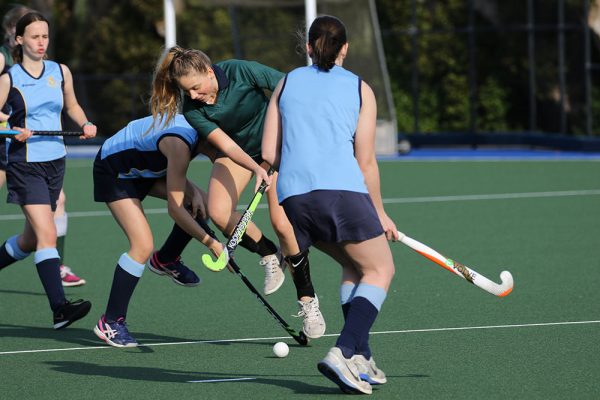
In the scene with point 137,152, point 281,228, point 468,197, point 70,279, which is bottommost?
point 468,197

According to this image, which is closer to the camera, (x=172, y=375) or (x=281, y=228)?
(x=172, y=375)

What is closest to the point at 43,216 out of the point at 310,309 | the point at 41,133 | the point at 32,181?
the point at 32,181

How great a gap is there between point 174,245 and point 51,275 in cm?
72

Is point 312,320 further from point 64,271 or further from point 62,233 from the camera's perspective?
point 64,271

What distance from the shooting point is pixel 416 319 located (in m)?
6.89

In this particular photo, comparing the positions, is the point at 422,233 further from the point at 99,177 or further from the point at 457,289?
the point at 99,177

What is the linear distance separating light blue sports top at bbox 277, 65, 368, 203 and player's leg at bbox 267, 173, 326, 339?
3.82 ft

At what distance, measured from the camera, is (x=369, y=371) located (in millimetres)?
5262

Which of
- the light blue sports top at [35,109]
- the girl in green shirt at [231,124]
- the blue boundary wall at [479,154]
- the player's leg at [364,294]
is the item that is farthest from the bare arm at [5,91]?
the blue boundary wall at [479,154]

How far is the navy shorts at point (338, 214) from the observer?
5012 mm

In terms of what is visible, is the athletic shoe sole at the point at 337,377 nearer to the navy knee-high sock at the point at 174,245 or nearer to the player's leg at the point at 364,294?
the player's leg at the point at 364,294

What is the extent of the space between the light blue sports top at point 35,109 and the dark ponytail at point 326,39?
2.49 meters

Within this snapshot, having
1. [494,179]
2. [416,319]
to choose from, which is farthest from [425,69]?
[416,319]

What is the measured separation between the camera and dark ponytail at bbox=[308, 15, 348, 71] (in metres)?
5.01
